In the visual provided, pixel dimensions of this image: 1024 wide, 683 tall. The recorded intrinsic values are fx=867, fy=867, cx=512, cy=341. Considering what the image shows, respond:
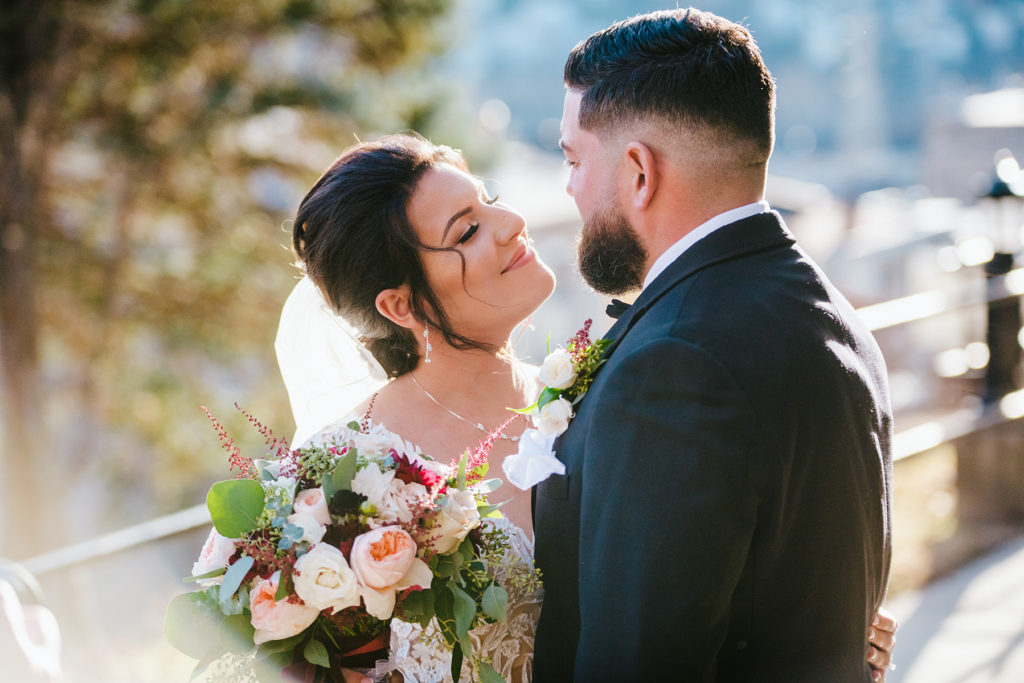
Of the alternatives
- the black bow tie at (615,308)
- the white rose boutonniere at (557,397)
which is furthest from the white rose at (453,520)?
the black bow tie at (615,308)

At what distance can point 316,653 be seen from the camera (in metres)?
1.91

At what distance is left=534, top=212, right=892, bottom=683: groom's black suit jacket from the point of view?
1.57m

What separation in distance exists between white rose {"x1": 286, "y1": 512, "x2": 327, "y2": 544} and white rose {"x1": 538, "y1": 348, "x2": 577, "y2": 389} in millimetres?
603

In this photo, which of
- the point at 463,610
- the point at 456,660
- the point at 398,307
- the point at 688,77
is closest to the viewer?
the point at 688,77

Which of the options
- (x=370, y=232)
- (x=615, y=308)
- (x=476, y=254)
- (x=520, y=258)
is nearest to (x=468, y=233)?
(x=476, y=254)

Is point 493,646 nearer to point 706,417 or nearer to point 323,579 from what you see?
point 323,579

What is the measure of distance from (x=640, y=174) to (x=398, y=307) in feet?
3.88

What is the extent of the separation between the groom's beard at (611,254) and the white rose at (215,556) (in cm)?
103

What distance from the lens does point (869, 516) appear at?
1.77 meters

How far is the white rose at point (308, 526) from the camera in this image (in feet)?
5.96

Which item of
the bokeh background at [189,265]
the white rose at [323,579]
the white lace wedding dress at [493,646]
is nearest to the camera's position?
the white rose at [323,579]

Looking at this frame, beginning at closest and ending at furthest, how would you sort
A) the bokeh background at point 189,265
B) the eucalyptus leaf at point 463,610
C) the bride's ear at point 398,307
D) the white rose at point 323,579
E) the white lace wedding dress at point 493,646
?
1. the white rose at point 323,579
2. the eucalyptus leaf at point 463,610
3. the white lace wedding dress at point 493,646
4. the bride's ear at point 398,307
5. the bokeh background at point 189,265

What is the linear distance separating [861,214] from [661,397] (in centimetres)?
2423

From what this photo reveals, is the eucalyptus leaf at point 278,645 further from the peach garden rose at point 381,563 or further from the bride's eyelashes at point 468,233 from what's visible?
→ the bride's eyelashes at point 468,233
